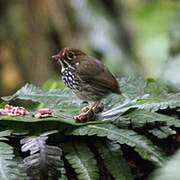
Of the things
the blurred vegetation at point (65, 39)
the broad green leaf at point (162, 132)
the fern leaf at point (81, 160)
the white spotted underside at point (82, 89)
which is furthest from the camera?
the blurred vegetation at point (65, 39)

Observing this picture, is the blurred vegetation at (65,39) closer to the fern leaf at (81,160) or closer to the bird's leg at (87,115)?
the bird's leg at (87,115)

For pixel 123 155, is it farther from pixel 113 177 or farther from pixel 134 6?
Result: pixel 134 6

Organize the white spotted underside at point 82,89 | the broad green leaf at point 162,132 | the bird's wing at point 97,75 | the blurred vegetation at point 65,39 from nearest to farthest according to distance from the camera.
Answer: the broad green leaf at point 162,132 → the bird's wing at point 97,75 → the white spotted underside at point 82,89 → the blurred vegetation at point 65,39

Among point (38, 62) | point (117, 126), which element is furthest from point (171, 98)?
point (38, 62)

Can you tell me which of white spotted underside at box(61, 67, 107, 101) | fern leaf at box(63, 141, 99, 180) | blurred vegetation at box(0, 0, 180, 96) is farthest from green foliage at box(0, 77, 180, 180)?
blurred vegetation at box(0, 0, 180, 96)

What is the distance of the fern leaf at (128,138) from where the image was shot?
2.43 m

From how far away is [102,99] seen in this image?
131 inches

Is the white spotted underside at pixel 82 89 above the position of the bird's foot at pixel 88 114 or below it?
above

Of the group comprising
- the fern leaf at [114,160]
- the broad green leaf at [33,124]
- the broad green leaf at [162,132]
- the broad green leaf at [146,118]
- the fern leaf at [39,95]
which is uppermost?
the fern leaf at [39,95]

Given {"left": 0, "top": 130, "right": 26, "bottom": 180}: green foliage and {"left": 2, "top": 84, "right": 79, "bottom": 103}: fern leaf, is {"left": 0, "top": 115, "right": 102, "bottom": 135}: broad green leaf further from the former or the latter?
{"left": 2, "top": 84, "right": 79, "bottom": 103}: fern leaf

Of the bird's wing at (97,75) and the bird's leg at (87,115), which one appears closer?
the bird's leg at (87,115)

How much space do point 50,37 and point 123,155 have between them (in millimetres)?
4992

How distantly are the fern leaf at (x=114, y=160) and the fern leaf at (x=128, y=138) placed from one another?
9 centimetres

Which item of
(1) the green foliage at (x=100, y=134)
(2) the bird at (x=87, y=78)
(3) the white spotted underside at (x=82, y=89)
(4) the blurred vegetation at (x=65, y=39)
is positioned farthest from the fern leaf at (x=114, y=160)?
(4) the blurred vegetation at (x=65, y=39)
